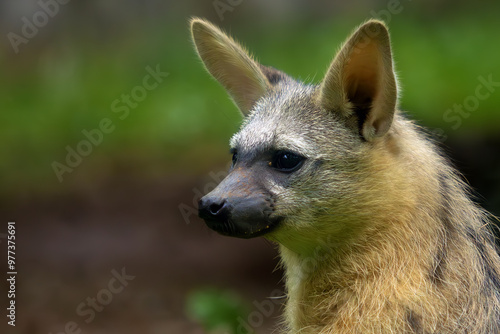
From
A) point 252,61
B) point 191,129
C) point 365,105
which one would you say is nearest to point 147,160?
point 191,129

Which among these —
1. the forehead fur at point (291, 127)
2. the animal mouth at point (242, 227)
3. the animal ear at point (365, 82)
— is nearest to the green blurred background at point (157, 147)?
the animal mouth at point (242, 227)

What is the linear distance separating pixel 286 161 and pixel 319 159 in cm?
25

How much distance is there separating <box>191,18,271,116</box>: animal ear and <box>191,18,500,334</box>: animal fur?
2.53ft

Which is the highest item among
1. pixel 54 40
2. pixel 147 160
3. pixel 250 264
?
pixel 250 264

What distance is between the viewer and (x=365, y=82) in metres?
4.81

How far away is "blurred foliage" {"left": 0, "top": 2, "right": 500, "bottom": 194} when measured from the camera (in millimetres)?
10195

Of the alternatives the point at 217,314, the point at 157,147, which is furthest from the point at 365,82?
the point at 157,147

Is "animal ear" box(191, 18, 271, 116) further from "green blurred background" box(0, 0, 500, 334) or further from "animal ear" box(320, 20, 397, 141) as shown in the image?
"green blurred background" box(0, 0, 500, 334)

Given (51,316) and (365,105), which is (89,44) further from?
(365,105)

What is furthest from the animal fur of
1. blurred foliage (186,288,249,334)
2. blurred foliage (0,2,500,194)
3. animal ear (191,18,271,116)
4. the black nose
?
blurred foliage (0,2,500,194)

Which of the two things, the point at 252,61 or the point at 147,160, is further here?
the point at 147,160

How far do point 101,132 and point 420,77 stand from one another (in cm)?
529

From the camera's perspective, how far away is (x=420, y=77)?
33.2 ft

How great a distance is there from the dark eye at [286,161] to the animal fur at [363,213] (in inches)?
0.7
